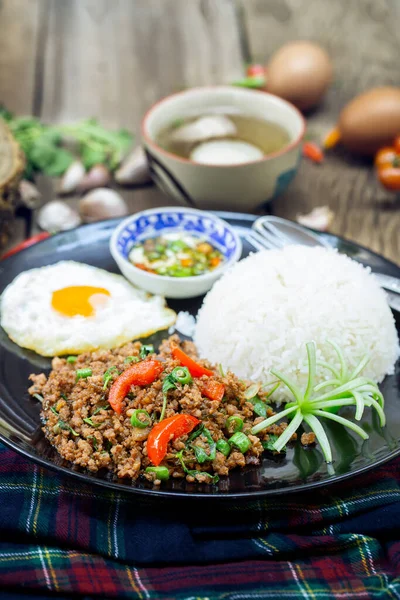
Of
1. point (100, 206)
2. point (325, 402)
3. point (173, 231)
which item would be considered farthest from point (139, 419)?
point (100, 206)

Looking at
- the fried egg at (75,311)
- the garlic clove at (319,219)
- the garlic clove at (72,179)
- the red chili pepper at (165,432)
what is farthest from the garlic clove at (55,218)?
the red chili pepper at (165,432)

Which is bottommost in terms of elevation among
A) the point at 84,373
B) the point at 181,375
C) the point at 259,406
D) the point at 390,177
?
the point at 390,177

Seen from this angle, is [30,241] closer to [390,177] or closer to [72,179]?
[72,179]

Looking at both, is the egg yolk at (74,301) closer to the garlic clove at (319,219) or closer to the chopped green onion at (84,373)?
the chopped green onion at (84,373)

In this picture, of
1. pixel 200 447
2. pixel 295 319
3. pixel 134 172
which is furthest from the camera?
pixel 134 172

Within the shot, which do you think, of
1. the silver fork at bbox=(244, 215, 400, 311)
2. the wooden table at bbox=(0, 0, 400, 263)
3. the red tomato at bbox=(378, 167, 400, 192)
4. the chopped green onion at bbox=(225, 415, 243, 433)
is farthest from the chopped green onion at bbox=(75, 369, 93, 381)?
the red tomato at bbox=(378, 167, 400, 192)

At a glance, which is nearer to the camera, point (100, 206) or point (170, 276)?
point (170, 276)

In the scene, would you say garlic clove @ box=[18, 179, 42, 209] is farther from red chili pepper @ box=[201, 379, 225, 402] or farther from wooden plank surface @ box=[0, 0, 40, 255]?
red chili pepper @ box=[201, 379, 225, 402]
